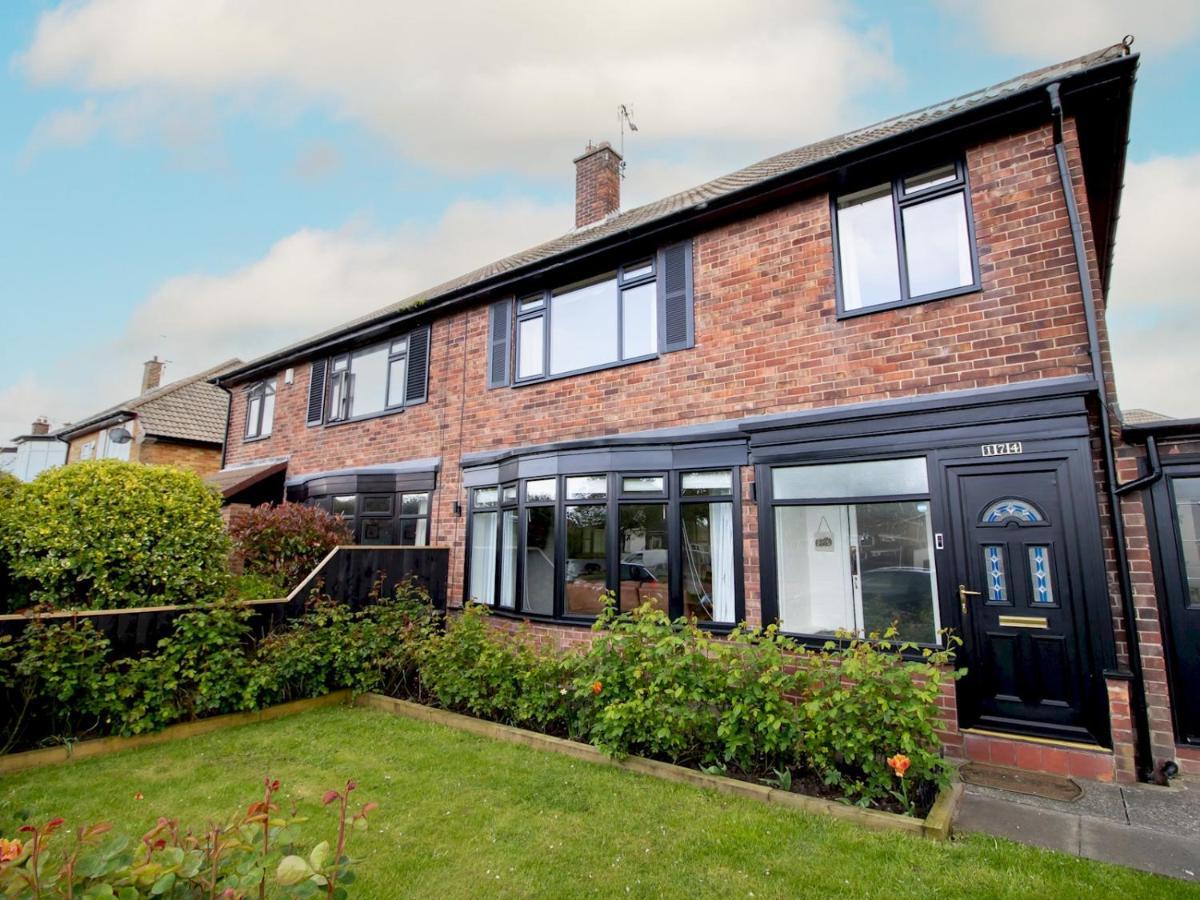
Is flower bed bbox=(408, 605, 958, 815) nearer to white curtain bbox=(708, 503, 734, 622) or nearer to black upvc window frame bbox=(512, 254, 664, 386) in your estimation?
white curtain bbox=(708, 503, 734, 622)

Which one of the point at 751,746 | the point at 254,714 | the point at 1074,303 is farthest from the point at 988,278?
the point at 254,714

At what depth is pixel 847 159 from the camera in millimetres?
6199

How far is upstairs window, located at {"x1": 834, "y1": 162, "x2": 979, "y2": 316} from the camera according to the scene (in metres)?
5.85

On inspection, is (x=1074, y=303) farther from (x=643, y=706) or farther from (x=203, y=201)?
(x=203, y=201)

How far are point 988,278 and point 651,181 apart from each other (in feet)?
30.4

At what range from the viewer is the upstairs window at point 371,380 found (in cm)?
1059

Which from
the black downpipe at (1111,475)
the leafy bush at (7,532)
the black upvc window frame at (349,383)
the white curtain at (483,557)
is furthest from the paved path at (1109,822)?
the black upvc window frame at (349,383)

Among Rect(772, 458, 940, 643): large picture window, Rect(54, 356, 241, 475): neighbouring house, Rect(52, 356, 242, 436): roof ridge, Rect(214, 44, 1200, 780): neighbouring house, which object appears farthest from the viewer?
Rect(52, 356, 242, 436): roof ridge

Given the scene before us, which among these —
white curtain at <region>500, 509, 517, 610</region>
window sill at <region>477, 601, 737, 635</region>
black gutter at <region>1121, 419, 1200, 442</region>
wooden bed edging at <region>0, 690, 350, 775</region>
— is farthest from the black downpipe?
wooden bed edging at <region>0, 690, 350, 775</region>

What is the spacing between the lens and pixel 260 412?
1412 centimetres

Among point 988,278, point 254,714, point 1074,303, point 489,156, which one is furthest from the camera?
point 489,156

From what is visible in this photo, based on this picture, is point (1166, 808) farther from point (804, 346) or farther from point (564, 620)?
point (564, 620)

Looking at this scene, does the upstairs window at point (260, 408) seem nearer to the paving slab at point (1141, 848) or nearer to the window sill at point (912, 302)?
the window sill at point (912, 302)

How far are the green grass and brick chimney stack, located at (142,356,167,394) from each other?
86.4 ft
